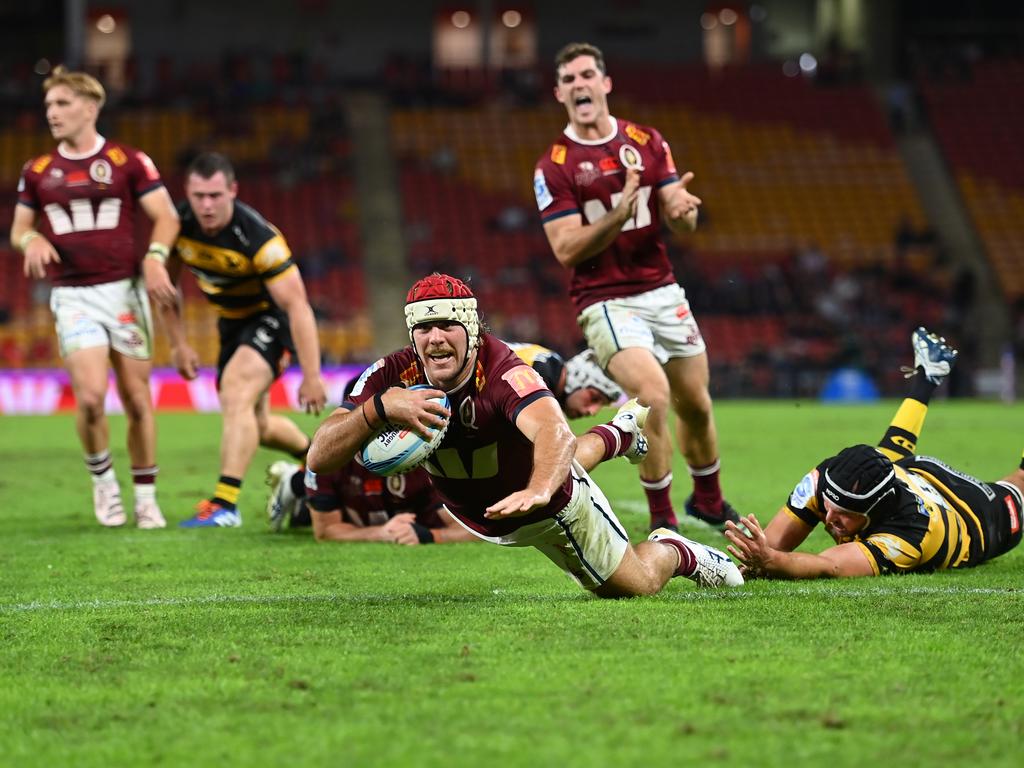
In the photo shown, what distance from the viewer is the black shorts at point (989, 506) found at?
21.0 feet

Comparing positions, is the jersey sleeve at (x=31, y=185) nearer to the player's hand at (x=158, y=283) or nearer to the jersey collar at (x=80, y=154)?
the jersey collar at (x=80, y=154)

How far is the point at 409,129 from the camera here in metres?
35.2

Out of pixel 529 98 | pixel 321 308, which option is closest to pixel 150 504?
pixel 321 308

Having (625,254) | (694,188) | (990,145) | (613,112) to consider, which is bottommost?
(625,254)

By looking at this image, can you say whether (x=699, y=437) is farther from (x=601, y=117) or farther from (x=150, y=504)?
(x=150, y=504)

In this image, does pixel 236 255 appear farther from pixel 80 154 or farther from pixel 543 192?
pixel 543 192

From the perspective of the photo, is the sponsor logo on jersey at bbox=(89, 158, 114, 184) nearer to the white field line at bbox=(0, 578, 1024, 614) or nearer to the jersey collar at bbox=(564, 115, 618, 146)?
the jersey collar at bbox=(564, 115, 618, 146)

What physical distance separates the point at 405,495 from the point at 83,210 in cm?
282

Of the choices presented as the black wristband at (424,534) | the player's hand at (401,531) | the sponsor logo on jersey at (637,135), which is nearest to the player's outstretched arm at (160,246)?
the player's hand at (401,531)

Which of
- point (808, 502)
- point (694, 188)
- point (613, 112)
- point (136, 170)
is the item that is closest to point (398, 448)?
point (808, 502)

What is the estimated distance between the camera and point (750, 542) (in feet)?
18.8

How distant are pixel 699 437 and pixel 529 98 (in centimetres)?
2892

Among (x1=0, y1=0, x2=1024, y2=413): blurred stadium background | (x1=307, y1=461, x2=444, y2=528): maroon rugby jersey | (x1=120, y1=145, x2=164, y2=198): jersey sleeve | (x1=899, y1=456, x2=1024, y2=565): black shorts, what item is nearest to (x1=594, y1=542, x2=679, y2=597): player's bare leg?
(x1=899, y1=456, x2=1024, y2=565): black shorts

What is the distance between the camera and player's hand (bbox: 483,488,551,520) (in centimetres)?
451
